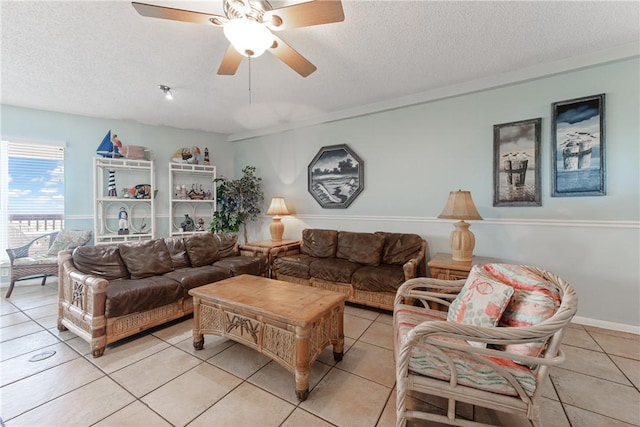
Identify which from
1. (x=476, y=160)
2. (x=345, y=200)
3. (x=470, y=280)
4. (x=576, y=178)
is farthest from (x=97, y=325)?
(x=576, y=178)

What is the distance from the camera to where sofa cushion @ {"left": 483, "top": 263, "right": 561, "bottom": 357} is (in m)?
1.29

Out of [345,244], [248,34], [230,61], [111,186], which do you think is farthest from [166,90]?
[345,244]

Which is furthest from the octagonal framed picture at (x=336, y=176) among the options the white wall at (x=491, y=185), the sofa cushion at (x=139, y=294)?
the sofa cushion at (x=139, y=294)

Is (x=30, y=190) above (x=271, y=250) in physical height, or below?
above

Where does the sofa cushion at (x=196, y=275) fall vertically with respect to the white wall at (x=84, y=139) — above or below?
below

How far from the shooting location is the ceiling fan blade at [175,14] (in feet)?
4.85

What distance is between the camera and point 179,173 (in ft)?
16.2

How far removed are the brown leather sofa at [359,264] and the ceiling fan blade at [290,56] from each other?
212 cm

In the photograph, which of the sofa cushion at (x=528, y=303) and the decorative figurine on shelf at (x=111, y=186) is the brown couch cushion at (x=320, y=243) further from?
the decorative figurine on shelf at (x=111, y=186)

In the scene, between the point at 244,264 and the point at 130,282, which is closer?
the point at 130,282

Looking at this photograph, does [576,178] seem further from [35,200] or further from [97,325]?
[35,200]

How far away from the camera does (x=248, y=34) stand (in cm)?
158

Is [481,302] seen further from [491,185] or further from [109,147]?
[109,147]

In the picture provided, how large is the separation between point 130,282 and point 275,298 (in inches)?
62.1
